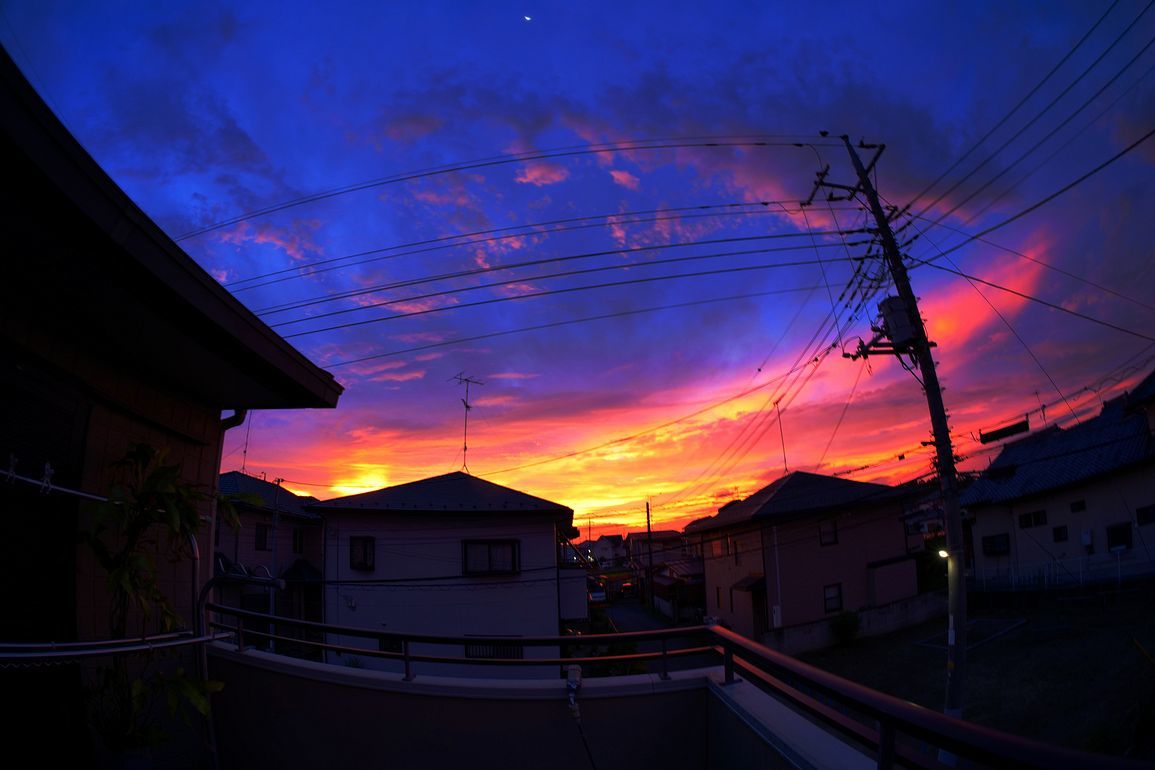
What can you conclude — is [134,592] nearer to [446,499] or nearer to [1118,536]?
[446,499]

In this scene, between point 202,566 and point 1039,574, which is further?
point 1039,574

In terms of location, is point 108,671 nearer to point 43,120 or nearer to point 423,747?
point 423,747

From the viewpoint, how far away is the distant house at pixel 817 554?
22547 mm

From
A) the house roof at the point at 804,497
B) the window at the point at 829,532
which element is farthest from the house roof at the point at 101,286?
the window at the point at 829,532

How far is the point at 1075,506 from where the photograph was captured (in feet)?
73.9

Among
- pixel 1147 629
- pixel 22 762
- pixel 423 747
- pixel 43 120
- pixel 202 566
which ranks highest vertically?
pixel 43 120

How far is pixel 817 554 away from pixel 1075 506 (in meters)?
9.85

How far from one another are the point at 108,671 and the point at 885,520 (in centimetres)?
2618

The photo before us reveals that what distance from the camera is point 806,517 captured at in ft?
75.4

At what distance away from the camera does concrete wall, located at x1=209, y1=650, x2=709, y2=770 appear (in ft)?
12.5

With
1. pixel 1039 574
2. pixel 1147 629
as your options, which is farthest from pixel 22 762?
pixel 1039 574

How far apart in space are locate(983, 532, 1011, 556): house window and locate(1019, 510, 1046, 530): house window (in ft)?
3.96

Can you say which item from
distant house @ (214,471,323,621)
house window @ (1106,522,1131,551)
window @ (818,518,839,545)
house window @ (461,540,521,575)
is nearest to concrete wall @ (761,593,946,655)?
window @ (818,518,839,545)

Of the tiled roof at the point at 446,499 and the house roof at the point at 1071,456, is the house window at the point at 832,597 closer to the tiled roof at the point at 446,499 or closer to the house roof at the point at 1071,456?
the house roof at the point at 1071,456
